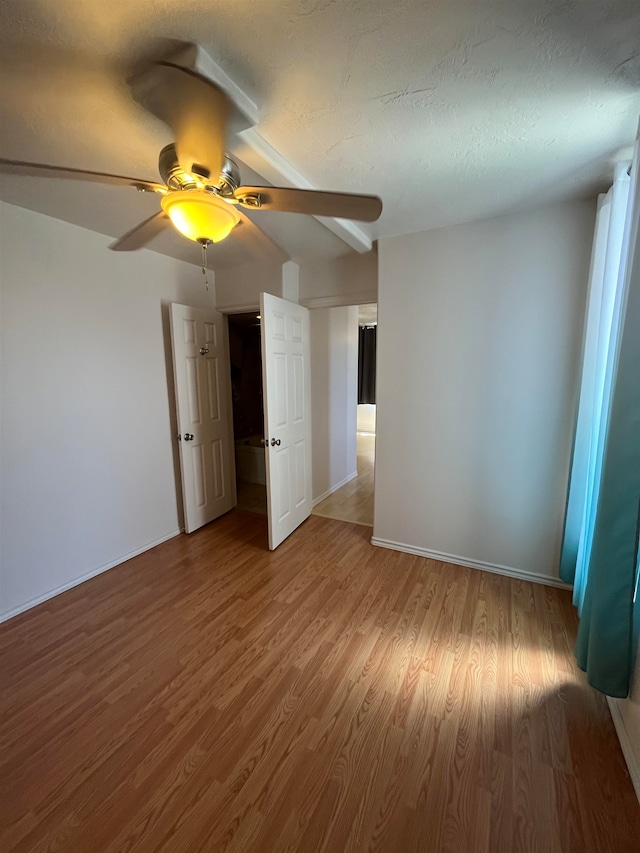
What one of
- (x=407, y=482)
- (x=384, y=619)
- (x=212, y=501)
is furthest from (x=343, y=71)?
(x=212, y=501)

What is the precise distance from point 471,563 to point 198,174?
2770 mm

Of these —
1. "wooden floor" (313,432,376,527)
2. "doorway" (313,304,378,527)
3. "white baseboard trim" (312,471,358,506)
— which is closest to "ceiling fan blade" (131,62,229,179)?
"doorway" (313,304,378,527)

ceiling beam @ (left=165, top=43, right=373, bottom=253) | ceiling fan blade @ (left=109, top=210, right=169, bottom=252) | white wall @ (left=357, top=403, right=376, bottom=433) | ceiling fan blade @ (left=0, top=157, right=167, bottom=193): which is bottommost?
white wall @ (left=357, top=403, right=376, bottom=433)

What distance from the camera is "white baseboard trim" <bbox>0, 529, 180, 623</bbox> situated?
6.78 feet

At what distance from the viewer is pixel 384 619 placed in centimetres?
204

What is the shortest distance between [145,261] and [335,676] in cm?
303

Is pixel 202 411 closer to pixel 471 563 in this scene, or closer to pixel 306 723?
pixel 306 723

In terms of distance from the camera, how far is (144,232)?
1533mm

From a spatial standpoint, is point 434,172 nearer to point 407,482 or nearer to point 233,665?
point 407,482

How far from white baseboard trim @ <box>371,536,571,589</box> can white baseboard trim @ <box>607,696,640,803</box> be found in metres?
0.88

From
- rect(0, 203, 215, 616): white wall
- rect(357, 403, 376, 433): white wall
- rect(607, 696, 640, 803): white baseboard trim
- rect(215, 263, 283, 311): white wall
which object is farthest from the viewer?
rect(357, 403, 376, 433): white wall

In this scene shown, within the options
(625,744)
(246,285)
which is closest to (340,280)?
(246,285)

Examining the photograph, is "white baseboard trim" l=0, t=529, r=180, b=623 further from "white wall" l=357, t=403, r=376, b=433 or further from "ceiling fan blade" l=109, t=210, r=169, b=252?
"white wall" l=357, t=403, r=376, b=433

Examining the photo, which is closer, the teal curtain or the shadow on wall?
the teal curtain
